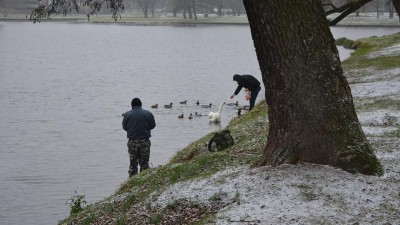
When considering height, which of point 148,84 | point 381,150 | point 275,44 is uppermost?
point 275,44

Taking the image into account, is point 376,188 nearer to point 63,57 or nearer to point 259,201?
point 259,201

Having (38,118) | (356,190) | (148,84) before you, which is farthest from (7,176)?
(148,84)

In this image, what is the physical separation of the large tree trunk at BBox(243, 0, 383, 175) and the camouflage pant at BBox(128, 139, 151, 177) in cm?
725

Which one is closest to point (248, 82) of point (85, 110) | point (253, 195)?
point (85, 110)

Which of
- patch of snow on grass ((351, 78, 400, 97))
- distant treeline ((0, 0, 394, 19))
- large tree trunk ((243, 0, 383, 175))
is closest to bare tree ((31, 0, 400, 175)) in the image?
large tree trunk ((243, 0, 383, 175))

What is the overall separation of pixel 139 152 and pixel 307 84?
8007 millimetres

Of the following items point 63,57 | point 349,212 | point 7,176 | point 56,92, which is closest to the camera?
point 349,212

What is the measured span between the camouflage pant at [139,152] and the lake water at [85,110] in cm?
126

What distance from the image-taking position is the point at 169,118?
32.1m

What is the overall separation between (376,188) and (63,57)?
6356 centimetres

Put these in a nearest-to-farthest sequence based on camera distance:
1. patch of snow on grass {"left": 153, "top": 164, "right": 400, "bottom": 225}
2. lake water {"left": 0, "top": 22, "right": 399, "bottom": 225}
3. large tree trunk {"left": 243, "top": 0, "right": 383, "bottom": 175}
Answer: patch of snow on grass {"left": 153, "top": 164, "right": 400, "bottom": 225}, large tree trunk {"left": 243, "top": 0, "right": 383, "bottom": 175}, lake water {"left": 0, "top": 22, "right": 399, "bottom": 225}

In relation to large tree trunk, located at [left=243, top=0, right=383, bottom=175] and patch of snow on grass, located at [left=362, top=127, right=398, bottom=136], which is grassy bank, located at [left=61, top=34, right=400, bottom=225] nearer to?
large tree trunk, located at [left=243, top=0, right=383, bottom=175]

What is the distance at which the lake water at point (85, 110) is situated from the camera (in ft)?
65.0

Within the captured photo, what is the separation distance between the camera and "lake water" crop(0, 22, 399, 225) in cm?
1980
